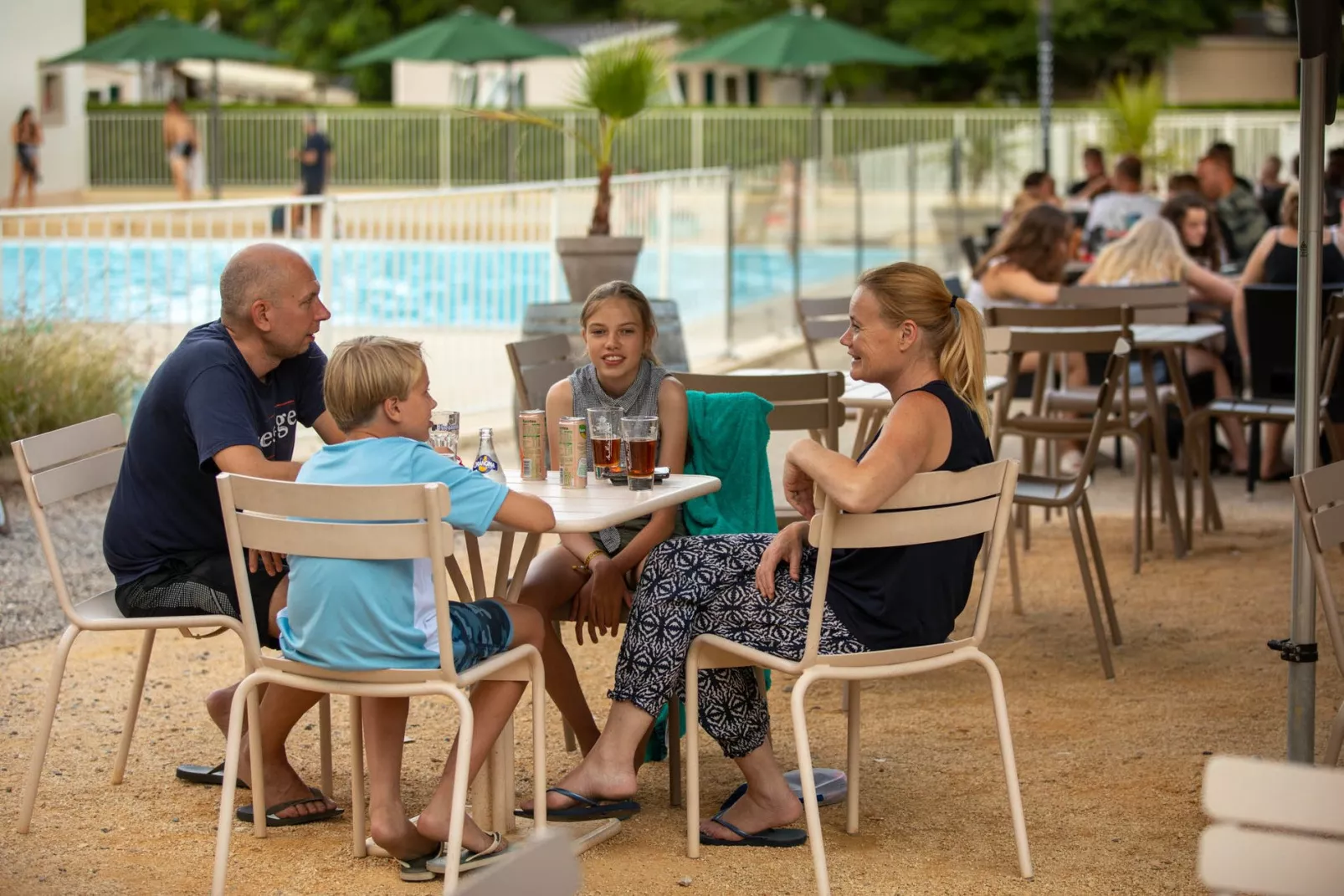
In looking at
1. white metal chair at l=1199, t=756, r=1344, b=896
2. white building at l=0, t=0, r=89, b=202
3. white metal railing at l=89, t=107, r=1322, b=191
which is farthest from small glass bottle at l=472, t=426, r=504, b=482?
white building at l=0, t=0, r=89, b=202

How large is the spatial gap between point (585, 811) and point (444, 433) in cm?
98

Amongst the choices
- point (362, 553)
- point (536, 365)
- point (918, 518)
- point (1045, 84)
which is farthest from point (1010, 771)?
point (1045, 84)

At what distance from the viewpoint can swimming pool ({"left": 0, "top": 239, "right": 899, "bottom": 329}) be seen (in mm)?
8875

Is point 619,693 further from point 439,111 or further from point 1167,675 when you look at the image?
point 439,111

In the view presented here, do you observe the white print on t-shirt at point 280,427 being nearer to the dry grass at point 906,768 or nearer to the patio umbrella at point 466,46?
the dry grass at point 906,768

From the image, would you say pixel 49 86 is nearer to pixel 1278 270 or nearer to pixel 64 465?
pixel 1278 270

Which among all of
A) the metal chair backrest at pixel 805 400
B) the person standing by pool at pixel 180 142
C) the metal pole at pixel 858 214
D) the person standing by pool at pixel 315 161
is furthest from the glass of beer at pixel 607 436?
the person standing by pool at pixel 180 142

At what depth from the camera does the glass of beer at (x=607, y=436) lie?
4.25 meters

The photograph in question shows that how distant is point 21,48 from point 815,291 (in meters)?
16.3

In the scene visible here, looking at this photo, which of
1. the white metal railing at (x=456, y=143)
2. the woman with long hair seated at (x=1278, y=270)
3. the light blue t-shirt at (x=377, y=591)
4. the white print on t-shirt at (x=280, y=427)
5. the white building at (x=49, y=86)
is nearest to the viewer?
the light blue t-shirt at (x=377, y=591)

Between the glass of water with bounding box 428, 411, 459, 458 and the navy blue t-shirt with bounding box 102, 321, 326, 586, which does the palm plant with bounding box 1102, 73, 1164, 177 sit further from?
the navy blue t-shirt with bounding box 102, 321, 326, 586

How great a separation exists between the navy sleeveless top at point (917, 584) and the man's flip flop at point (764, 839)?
1.81 ft

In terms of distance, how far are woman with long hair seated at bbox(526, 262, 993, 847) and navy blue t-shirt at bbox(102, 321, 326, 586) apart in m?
1.09

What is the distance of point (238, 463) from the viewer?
4086mm
